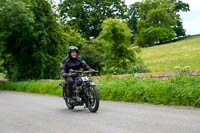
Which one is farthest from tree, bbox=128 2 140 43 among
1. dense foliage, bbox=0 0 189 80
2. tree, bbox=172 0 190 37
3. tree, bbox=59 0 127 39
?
dense foliage, bbox=0 0 189 80

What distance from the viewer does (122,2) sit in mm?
61781

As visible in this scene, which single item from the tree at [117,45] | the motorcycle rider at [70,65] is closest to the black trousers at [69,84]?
the motorcycle rider at [70,65]

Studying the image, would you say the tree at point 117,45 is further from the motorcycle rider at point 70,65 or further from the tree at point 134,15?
the tree at point 134,15

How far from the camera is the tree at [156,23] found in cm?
6326

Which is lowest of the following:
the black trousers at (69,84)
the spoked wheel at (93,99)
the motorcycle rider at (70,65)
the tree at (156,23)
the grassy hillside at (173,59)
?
the spoked wheel at (93,99)

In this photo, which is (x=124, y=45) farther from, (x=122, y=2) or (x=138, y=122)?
(x=122, y=2)

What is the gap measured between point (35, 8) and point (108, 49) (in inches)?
234

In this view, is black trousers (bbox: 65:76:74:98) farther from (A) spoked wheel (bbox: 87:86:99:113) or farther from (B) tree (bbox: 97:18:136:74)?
(B) tree (bbox: 97:18:136:74)

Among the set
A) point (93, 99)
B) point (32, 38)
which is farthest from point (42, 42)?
point (93, 99)

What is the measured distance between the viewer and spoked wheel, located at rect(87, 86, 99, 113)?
8.02 metres

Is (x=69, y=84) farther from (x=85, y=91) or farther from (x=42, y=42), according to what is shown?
(x=42, y=42)

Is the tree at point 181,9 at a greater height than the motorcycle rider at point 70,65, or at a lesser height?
greater

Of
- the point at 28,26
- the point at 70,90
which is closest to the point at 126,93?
the point at 70,90

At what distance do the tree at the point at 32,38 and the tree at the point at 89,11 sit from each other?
120ft
